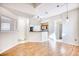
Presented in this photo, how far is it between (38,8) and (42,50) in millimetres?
1207

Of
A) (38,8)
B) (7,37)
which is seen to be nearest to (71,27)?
(38,8)

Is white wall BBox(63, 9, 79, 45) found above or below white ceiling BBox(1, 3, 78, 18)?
below

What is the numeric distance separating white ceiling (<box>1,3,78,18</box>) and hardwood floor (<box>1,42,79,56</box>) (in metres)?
0.88

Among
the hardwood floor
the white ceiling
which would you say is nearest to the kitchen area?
the hardwood floor

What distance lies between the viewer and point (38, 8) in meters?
2.87

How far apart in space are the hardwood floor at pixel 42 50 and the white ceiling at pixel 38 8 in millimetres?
878

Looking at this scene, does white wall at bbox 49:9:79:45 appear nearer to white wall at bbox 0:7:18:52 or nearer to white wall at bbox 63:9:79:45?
white wall at bbox 63:9:79:45

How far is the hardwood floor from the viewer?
2.78m

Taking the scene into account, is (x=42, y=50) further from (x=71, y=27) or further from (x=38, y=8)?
(x=38, y=8)

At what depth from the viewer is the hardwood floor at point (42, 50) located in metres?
2.78

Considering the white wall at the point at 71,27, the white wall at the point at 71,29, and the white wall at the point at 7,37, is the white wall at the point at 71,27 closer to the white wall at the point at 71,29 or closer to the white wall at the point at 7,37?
the white wall at the point at 71,29

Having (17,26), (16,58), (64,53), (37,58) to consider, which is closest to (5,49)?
(16,58)

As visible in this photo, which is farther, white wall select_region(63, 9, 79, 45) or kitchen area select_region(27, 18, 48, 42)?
kitchen area select_region(27, 18, 48, 42)

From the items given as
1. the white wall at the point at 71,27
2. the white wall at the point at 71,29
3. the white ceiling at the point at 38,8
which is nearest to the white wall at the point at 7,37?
the white ceiling at the point at 38,8
